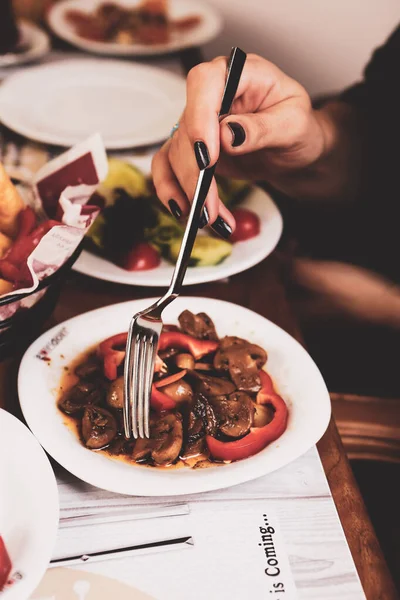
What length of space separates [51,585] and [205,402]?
348 mm

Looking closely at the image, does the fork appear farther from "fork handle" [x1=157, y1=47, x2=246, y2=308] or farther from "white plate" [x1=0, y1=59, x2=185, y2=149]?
"white plate" [x1=0, y1=59, x2=185, y2=149]

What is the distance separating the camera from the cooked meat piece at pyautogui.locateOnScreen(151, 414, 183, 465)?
0.91 m

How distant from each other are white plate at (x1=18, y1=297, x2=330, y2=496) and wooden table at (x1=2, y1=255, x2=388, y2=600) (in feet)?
0.25

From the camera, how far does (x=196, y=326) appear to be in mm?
1127

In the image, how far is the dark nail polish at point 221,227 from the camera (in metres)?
1.17

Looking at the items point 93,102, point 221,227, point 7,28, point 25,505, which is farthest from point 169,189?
point 7,28

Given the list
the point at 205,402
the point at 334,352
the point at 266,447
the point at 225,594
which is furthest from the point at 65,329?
the point at 334,352

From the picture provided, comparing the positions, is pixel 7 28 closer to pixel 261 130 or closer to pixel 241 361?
pixel 261 130

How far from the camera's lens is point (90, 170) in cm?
123

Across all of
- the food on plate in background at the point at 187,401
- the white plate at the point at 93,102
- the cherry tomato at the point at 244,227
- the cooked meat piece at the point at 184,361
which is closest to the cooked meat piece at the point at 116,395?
the food on plate in background at the point at 187,401

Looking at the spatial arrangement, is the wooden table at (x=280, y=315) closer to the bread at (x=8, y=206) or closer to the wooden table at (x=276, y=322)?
the wooden table at (x=276, y=322)

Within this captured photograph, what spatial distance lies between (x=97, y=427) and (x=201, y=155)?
49cm

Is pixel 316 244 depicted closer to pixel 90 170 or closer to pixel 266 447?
pixel 90 170

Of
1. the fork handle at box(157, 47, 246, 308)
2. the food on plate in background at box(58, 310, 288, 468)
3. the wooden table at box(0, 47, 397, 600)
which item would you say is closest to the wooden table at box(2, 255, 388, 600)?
the wooden table at box(0, 47, 397, 600)
